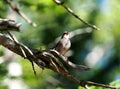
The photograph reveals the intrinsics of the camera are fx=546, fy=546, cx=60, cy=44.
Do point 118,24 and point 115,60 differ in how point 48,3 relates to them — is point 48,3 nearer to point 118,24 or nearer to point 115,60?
point 118,24

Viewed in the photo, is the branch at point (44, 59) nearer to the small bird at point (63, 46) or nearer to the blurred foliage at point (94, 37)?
the small bird at point (63, 46)

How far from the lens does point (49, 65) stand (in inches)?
99.1

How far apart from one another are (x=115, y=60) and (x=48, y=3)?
36.2 feet

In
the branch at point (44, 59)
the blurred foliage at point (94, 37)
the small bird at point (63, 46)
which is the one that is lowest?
the branch at point (44, 59)

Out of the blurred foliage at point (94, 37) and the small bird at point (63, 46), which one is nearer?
the small bird at point (63, 46)

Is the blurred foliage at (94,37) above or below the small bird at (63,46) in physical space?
above

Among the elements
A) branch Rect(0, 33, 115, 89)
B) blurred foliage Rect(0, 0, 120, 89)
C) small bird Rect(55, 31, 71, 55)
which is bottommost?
branch Rect(0, 33, 115, 89)

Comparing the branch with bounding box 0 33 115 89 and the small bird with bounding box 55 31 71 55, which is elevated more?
the small bird with bounding box 55 31 71 55

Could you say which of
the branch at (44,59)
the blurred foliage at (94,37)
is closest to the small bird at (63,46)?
the branch at (44,59)

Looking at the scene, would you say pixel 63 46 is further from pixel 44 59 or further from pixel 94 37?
pixel 94 37

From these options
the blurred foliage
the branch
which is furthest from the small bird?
the blurred foliage

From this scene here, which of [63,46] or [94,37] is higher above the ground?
[94,37]

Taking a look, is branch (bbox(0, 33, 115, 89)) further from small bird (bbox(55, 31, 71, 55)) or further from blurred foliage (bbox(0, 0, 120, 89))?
blurred foliage (bbox(0, 0, 120, 89))

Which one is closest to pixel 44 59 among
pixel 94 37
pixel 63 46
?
pixel 63 46
